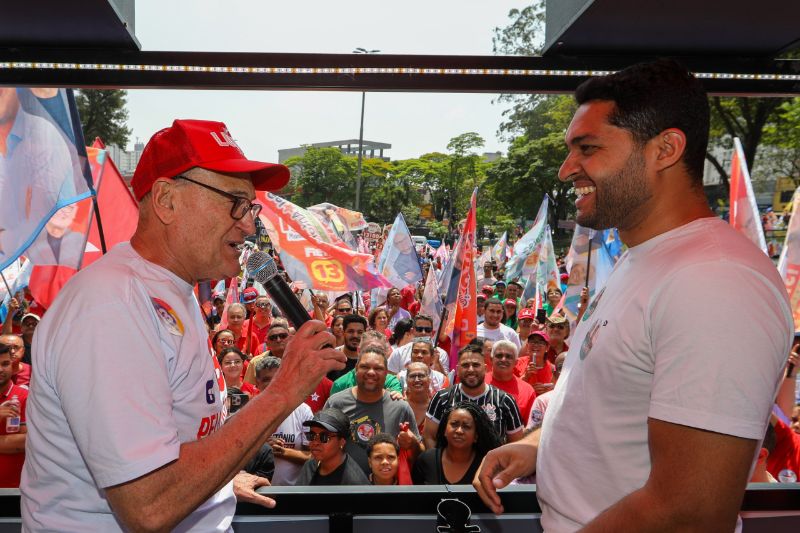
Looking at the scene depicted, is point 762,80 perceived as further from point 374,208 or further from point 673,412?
point 374,208

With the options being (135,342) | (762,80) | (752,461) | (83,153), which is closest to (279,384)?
(135,342)

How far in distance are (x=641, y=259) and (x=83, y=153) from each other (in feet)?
16.3

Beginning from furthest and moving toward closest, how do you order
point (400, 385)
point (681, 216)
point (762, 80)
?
point (400, 385) < point (762, 80) < point (681, 216)

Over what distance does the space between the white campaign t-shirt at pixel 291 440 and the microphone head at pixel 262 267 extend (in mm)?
3424

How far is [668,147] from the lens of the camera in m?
1.72

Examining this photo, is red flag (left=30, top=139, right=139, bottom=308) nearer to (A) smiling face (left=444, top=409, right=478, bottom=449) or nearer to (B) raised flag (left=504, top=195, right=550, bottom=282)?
(A) smiling face (left=444, top=409, right=478, bottom=449)

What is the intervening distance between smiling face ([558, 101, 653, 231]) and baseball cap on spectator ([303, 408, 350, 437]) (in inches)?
141

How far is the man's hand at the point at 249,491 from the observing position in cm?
256

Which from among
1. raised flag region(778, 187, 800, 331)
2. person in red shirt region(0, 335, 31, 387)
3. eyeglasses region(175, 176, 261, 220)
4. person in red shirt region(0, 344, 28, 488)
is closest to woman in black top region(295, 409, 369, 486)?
person in red shirt region(0, 344, 28, 488)

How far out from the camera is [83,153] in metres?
5.49

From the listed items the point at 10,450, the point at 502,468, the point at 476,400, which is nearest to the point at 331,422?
the point at 476,400

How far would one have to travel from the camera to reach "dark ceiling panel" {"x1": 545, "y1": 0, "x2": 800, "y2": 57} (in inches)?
100

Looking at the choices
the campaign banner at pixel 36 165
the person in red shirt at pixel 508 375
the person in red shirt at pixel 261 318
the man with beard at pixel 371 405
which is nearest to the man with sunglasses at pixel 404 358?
the person in red shirt at pixel 508 375

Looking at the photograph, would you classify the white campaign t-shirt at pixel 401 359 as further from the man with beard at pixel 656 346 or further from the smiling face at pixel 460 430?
the man with beard at pixel 656 346
